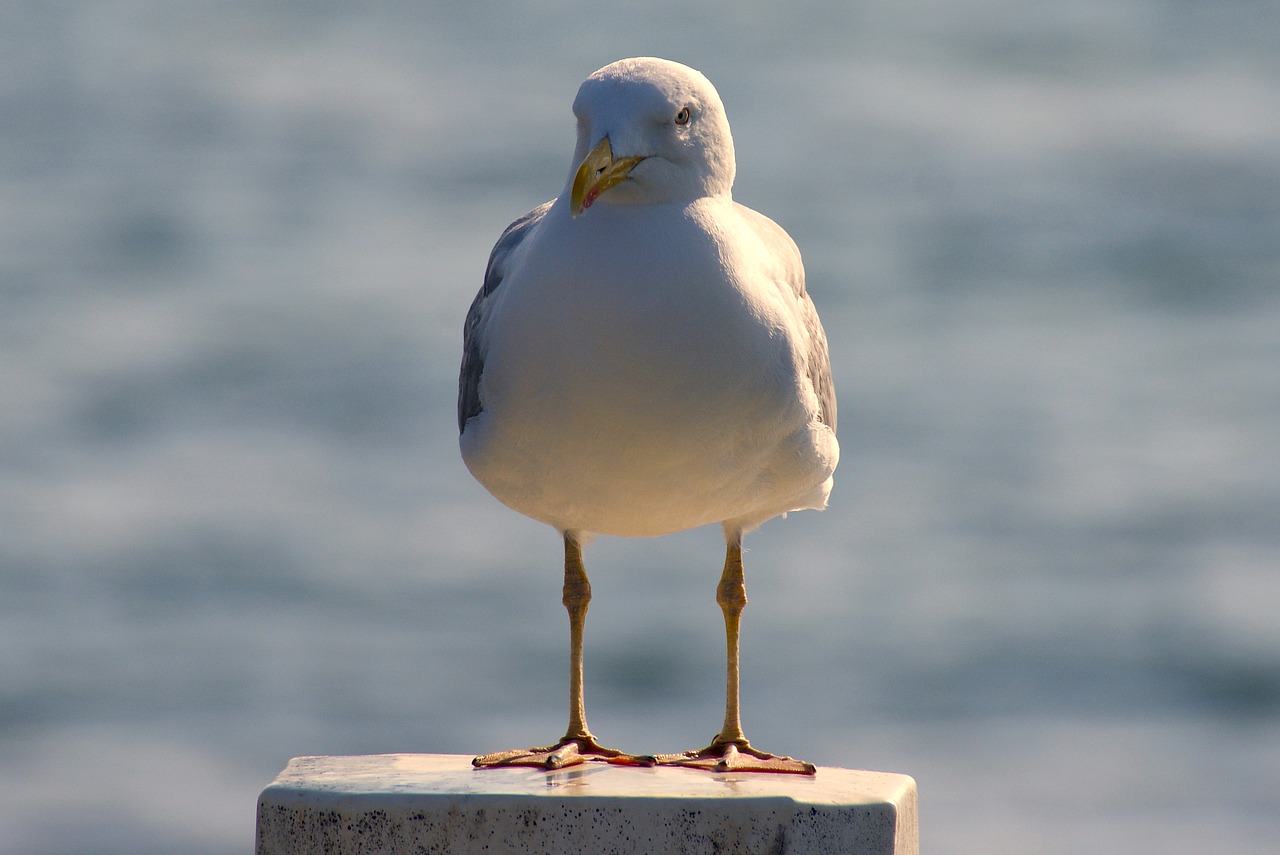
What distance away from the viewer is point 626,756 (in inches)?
285

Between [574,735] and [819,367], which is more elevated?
[819,367]

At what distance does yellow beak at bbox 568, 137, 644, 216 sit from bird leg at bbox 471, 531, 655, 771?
1.79 metres

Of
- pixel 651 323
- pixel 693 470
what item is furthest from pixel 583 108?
pixel 693 470

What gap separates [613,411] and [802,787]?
150 centimetres

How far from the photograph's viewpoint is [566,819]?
6402 mm

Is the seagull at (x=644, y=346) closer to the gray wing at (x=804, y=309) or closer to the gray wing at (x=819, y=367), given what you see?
the gray wing at (x=804, y=309)

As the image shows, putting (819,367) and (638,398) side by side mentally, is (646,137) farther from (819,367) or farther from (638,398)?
(819,367)

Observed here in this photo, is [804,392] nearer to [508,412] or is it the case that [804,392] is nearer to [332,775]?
[508,412]

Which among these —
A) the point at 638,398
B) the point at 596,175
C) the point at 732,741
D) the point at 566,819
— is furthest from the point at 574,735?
the point at 596,175

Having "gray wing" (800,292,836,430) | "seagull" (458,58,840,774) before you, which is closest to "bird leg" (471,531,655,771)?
"seagull" (458,58,840,774)

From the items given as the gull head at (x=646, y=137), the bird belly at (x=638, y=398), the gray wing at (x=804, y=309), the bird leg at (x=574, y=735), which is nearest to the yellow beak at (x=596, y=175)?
the gull head at (x=646, y=137)

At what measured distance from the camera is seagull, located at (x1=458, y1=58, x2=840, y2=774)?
6.48 meters

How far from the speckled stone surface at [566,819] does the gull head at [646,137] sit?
1.98 meters

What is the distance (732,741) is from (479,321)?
1920mm
